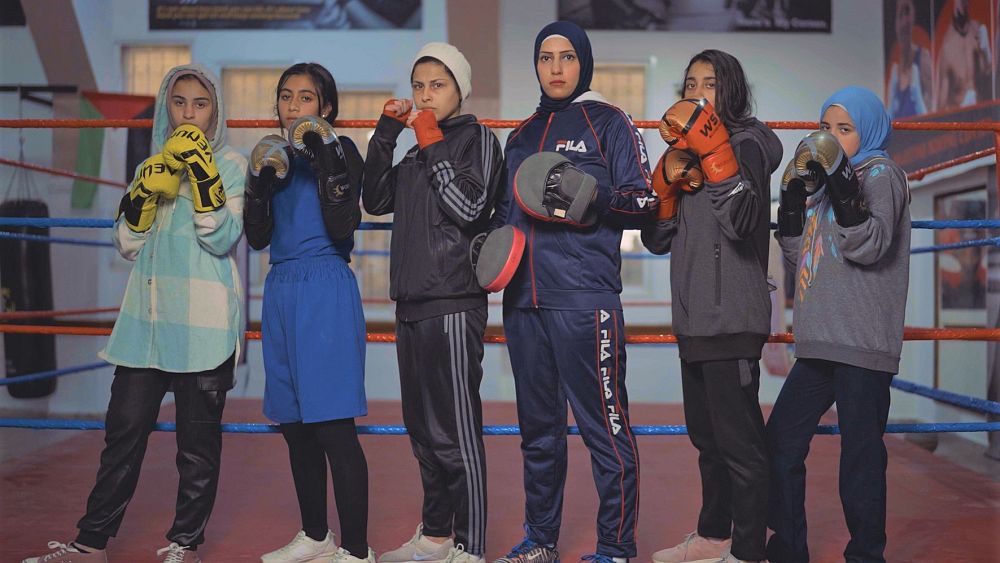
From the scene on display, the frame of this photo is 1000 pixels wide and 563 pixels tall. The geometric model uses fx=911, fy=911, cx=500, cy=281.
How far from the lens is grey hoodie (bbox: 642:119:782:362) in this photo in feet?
5.56

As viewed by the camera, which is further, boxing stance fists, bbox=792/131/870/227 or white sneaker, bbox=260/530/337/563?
white sneaker, bbox=260/530/337/563

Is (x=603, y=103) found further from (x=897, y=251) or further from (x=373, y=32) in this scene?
(x=373, y=32)

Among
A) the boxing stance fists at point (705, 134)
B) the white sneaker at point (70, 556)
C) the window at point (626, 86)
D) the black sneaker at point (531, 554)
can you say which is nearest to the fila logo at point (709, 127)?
the boxing stance fists at point (705, 134)

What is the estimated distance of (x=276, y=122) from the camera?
2.07m

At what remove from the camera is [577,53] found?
1.86 meters

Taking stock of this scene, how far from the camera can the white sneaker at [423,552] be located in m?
1.89

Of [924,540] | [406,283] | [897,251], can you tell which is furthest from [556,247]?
[924,540]

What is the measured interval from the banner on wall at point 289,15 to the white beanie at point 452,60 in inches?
170

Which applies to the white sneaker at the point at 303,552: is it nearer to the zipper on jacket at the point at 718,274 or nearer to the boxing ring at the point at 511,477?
the boxing ring at the point at 511,477

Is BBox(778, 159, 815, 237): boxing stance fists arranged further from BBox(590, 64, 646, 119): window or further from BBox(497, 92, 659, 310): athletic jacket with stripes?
BBox(590, 64, 646, 119): window

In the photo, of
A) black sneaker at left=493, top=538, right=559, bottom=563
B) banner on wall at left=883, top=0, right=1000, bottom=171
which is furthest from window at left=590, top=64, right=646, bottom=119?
black sneaker at left=493, top=538, right=559, bottom=563

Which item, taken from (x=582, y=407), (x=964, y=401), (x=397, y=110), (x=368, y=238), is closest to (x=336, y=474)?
(x=582, y=407)

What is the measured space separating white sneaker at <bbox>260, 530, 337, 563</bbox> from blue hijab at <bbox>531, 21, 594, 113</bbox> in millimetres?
1027

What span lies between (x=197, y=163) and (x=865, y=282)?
1318 mm
